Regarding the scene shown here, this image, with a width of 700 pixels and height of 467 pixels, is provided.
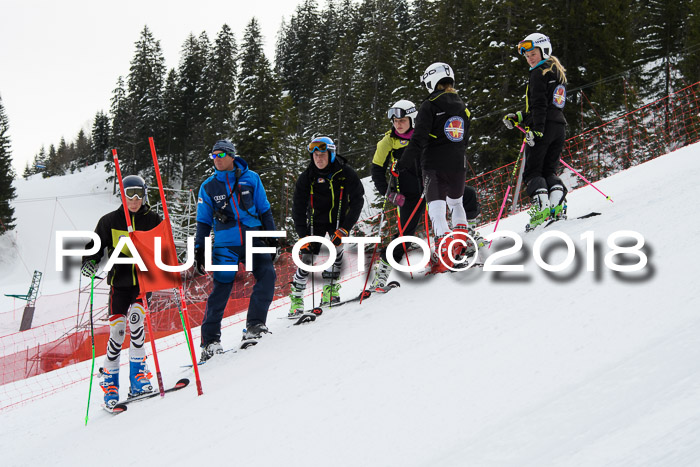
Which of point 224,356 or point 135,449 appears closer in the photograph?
point 135,449

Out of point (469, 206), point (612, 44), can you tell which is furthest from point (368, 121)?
point (469, 206)

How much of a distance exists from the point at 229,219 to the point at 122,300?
1.19 metres

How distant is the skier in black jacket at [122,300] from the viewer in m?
4.54

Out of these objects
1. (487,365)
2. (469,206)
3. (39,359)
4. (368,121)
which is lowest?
(39,359)

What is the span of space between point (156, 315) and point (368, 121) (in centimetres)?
2311

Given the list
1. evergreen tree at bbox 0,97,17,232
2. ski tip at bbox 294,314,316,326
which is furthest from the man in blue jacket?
evergreen tree at bbox 0,97,17,232

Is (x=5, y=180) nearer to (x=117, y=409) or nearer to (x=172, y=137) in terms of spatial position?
(x=172, y=137)

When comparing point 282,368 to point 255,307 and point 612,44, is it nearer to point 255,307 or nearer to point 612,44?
point 255,307

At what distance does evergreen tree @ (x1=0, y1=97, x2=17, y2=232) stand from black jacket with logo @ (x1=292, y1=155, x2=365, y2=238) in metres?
36.7

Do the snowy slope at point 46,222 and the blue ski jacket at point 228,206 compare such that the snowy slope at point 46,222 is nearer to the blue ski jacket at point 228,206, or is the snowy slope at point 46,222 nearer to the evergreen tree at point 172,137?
the evergreen tree at point 172,137

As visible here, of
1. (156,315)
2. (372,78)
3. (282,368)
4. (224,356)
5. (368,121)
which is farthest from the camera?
(372,78)

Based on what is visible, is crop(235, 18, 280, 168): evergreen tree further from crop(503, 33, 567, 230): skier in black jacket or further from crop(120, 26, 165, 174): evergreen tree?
crop(503, 33, 567, 230): skier in black jacket

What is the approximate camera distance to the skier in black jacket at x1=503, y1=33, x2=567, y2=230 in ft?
18.9

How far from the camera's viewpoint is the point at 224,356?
5047 mm
